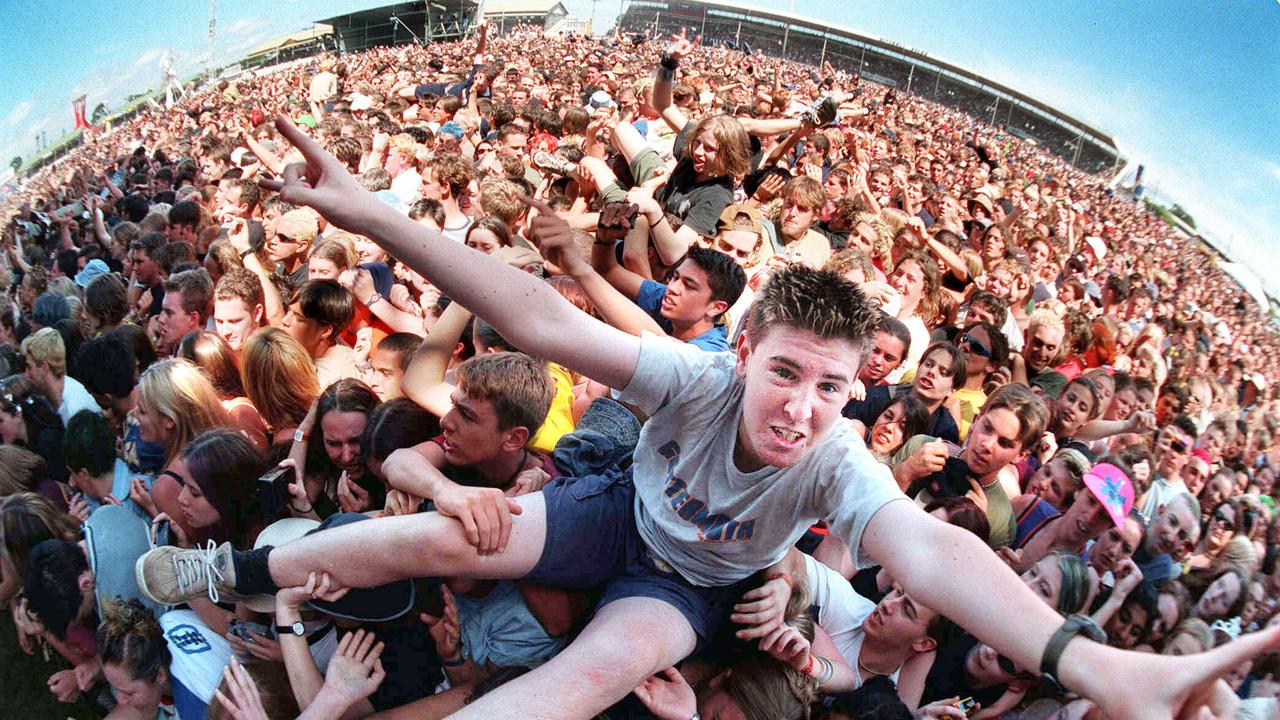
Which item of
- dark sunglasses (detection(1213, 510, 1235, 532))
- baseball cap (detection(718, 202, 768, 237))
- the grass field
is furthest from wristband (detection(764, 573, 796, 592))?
dark sunglasses (detection(1213, 510, 1235, 532))

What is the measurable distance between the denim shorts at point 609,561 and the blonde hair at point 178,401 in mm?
1685

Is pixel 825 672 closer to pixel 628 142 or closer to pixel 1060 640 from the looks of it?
pixel 1060 640

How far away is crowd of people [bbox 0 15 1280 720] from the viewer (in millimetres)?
1795

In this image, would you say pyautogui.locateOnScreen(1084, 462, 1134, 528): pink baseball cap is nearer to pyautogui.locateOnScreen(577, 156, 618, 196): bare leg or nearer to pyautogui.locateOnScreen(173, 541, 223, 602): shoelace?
pyautogui.locateOnScreen(173, 541, 223, 602): shoelace

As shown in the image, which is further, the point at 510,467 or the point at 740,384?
the point at 510,467

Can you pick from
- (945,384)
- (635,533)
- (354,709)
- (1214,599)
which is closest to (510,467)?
(635,533)

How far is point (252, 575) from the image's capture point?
2088 millimetres

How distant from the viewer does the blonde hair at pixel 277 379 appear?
10.8 ft

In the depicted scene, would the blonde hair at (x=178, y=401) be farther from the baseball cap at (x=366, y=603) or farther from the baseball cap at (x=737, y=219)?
the baseball cap at (x=737, y=219)

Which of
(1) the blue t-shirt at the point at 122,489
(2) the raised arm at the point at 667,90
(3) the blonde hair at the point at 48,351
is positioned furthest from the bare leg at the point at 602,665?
(2) the raised arm at the point at 667,90

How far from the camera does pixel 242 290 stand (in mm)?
4016

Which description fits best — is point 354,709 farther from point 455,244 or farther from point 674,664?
point 455,244

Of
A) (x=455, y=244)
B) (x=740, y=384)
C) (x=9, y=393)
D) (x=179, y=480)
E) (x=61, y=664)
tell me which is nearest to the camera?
(x=455, y=244)

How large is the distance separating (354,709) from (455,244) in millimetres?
1396
